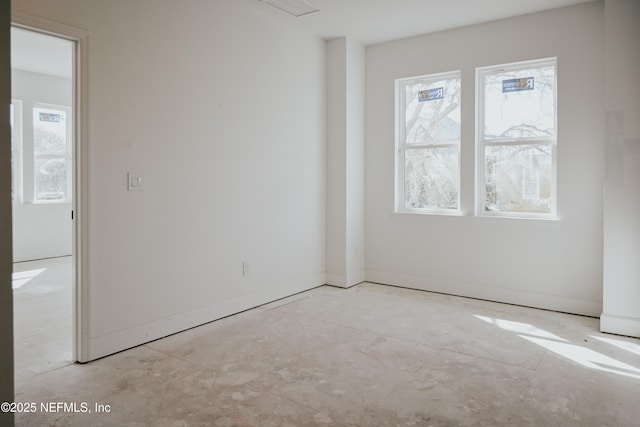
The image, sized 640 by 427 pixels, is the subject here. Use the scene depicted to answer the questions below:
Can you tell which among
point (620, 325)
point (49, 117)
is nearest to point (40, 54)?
point (49, 117)

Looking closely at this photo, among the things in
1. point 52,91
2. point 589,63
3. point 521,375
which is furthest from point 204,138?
point 52,91

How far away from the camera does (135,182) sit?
3346 mm

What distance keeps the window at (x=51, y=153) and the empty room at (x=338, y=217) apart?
1.87m

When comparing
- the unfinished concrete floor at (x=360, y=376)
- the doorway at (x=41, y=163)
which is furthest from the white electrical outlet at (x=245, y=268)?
the doorway at (x=41, y=163)

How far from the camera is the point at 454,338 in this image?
11.8 feet

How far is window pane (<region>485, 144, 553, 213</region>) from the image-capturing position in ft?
14.6

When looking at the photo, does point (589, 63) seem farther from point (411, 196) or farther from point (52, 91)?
point (52, 91)

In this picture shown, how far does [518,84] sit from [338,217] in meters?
2.41

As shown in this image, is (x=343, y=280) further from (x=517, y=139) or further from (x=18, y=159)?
(x=18, y=159)

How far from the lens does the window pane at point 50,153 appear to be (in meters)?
7.23

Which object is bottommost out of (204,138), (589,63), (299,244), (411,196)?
(299,244)

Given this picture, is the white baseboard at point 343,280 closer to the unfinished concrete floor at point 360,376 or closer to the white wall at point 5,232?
the unfinished concrete floor at point 360,376

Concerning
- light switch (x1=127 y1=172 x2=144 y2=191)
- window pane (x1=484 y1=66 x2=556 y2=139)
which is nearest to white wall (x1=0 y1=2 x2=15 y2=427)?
light switch (x1=127 y1=172 x2=144 y2=191)

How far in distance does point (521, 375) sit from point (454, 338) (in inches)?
28.6
